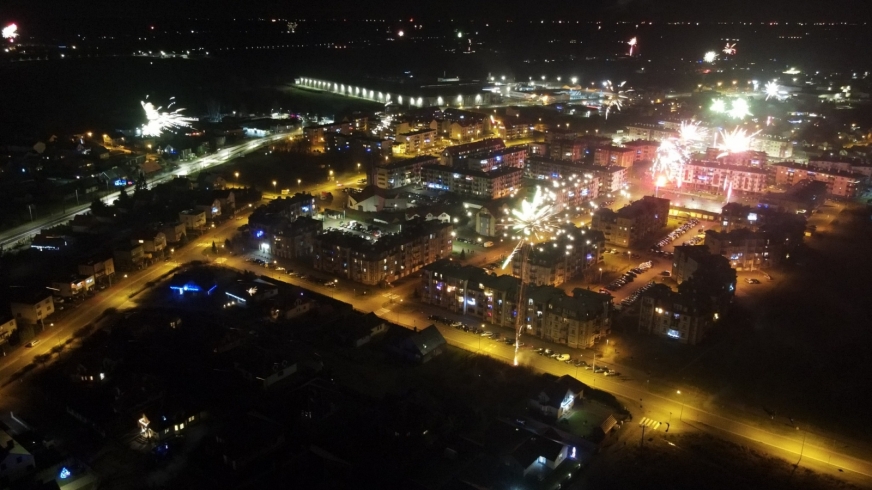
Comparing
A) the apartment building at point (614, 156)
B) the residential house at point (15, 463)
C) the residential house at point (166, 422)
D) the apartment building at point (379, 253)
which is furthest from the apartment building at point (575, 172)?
the residential house at point (15, 463)

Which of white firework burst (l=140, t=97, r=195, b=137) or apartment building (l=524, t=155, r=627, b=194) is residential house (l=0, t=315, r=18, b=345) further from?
white firework burst (l=140, t=97, r=195, b=137)

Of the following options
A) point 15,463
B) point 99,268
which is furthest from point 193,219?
point 15,463

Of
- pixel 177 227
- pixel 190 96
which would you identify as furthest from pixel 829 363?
pixel 190 96

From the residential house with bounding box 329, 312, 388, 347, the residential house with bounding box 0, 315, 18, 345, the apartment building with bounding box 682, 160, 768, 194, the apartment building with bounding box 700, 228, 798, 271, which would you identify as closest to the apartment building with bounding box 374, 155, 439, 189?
the apartment building with bounding box 682, 160, 768, 194

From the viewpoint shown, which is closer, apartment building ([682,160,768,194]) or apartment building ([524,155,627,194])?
apartment building ([524,155,627,194])

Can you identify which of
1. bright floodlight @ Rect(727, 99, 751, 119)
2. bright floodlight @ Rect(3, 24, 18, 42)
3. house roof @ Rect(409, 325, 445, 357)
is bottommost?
house roof @ Rect(409, 325, 445, 357)

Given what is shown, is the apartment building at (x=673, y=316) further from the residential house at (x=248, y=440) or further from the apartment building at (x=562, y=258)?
the residential house at (x=248, y=440)

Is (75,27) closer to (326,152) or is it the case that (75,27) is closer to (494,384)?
(326,152)
